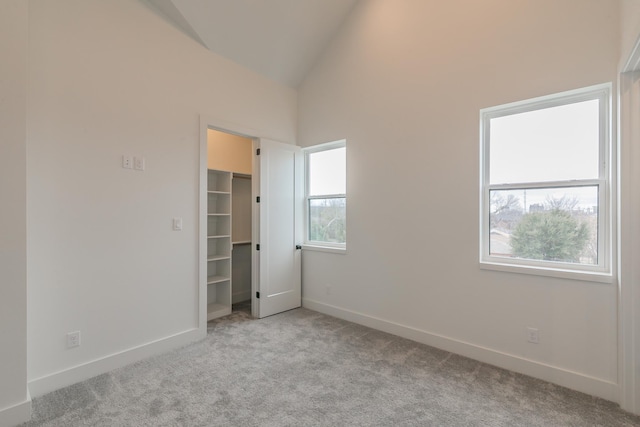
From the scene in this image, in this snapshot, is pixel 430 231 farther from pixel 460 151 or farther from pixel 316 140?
pixel 316 140

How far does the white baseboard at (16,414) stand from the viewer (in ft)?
5.76

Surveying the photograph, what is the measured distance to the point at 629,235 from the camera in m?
1.96

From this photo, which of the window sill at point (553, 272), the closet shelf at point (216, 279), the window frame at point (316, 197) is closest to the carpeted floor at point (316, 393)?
the window sill at point (553, 272)

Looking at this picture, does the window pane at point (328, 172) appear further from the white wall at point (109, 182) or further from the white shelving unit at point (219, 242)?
the white wall at point (109, 182)

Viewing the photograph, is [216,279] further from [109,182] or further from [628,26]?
[628,26]

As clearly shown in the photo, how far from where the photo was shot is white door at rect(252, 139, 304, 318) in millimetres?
3682

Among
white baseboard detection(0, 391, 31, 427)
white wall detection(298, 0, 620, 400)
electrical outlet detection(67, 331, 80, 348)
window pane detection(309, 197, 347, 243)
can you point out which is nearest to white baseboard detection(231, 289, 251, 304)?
white wall detection(298, 0, 620, 400)

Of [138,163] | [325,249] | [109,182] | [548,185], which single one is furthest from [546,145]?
[109,182]

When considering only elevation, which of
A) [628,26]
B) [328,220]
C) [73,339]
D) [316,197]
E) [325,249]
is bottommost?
[73,339]

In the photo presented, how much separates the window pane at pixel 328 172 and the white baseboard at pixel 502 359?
160cm

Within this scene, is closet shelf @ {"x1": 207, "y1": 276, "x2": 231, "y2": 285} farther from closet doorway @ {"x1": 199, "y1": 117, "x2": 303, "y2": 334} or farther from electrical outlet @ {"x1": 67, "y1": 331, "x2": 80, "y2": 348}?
electrical outlet @ {"x1": 67, "y1": 331, "x2": 80, "y2": 348}

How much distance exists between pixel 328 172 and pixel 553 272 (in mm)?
2643

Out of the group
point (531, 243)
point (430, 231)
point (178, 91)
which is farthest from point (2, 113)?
point (531, 243)

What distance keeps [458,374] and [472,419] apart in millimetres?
543
